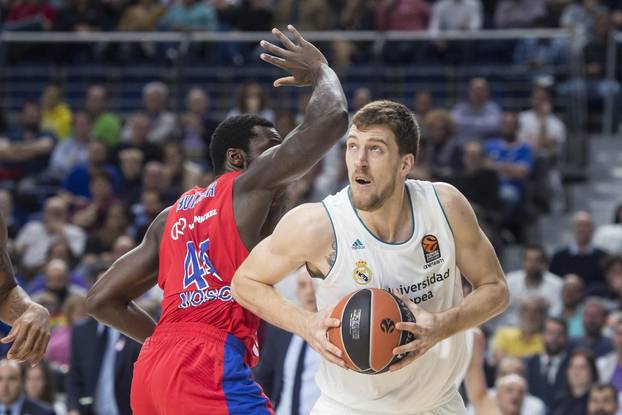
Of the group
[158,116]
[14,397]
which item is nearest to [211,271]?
[14,397]

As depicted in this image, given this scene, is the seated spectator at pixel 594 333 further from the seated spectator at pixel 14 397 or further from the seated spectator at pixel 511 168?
the seated spectator at pixel 14 397

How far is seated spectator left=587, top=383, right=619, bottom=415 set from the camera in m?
9.16

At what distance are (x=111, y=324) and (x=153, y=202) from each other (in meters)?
6.77

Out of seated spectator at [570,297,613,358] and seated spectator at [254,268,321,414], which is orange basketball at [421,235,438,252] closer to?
seated spectator at [254,268,321,414]

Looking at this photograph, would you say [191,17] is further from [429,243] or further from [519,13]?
[429,243]

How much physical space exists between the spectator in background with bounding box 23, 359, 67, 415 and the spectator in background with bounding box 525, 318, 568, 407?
383cm

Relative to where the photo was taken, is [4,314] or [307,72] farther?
[307,72]

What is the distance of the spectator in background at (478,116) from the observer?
13.3 meters

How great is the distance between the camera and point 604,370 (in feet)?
32.8

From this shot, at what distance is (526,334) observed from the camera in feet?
34.9

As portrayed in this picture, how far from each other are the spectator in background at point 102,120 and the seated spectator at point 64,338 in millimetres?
3566

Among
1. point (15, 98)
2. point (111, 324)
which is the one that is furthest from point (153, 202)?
point (111, 324)

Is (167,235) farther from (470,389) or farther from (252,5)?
(252,5)

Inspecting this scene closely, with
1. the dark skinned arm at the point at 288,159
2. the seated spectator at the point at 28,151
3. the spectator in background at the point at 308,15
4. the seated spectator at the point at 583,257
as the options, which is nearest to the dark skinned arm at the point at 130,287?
the dark skinned arm at the point at 288,159
